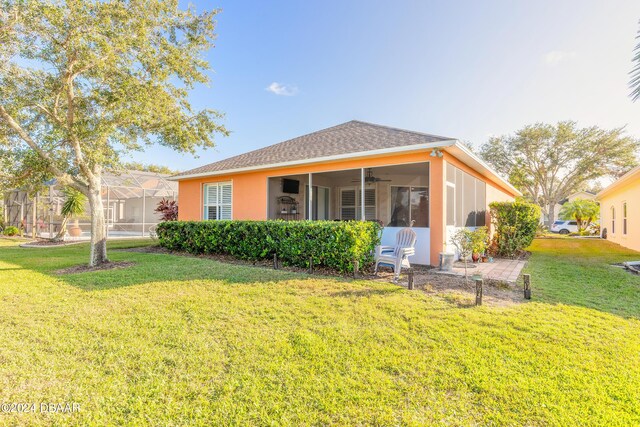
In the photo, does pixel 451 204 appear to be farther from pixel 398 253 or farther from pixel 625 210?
pixel 625 210

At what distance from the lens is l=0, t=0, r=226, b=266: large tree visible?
20.6ft

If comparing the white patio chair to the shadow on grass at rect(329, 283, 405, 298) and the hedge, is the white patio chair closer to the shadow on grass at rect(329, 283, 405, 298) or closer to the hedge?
the hedge

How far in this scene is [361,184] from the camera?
33.4 ft

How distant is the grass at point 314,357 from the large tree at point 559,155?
24492 millimetres

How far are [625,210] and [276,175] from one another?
51.1 ft

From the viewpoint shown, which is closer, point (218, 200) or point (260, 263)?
point (260, 263)

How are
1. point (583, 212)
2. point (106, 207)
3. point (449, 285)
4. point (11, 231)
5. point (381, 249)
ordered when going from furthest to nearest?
point (583, 212) → point (106, 207) → point (11, 231) → point (381, 249) → point (449, 285)

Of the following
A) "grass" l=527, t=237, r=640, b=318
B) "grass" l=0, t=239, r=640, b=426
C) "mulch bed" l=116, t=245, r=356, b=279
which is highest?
"mulch bed" l=116, t=245, r=356, b=279

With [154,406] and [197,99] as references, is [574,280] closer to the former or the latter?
[154,406]

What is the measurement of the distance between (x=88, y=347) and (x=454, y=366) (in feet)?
12.2

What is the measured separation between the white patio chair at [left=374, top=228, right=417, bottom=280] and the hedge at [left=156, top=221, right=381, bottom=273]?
0.32 metres

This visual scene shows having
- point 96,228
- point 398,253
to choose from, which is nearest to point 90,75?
point 96,228

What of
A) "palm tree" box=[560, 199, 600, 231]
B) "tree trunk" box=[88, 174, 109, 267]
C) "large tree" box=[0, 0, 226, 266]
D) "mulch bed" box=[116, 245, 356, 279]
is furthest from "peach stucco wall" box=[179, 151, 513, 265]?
"palm tree" box=[560, 199, 600, 231]

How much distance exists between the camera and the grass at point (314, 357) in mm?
2264
